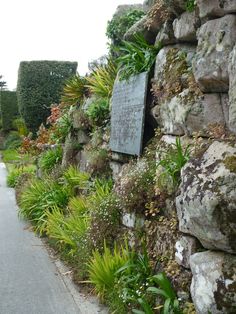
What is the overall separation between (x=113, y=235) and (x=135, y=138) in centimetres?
136

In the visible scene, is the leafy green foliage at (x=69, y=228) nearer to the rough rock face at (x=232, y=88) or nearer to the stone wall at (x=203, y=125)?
the stone wall at (x=203, y=125)

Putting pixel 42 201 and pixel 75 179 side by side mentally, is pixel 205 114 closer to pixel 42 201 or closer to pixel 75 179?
pixel 75 179

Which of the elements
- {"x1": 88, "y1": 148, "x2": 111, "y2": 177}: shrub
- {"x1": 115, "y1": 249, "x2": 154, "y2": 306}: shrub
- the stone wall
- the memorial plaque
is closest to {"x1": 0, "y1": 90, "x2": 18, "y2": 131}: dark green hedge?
{"x1": 88, "y1": 148, "x2": 111, "y2": 177}: shrub

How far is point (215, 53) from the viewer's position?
394cm

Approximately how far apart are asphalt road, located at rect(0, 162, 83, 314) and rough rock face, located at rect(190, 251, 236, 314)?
1.76 m

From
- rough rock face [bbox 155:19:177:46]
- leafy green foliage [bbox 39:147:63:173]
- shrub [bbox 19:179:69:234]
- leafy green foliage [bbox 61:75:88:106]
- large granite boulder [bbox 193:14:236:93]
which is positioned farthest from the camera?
leafy green foliage [bbox 39:147:63:173]

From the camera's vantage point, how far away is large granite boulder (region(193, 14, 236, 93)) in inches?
151

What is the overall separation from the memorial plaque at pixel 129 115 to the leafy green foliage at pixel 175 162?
1.31 m

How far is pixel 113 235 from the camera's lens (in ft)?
17.7

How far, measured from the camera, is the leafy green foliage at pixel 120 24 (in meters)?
7.66

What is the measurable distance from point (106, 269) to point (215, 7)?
9.70ft

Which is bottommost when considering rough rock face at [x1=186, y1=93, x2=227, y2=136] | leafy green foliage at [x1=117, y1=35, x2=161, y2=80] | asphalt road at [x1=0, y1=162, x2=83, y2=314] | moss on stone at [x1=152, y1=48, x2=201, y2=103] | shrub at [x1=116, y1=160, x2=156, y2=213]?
asphalt road at [x1=0, y1=162, x2=83, y2=314]

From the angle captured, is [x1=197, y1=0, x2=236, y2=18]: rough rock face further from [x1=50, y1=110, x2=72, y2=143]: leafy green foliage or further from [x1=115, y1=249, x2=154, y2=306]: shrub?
[x1=50, y1=110, x2=72, y2=143]: leafy green foliage

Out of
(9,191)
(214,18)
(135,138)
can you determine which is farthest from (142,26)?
(9,191)
